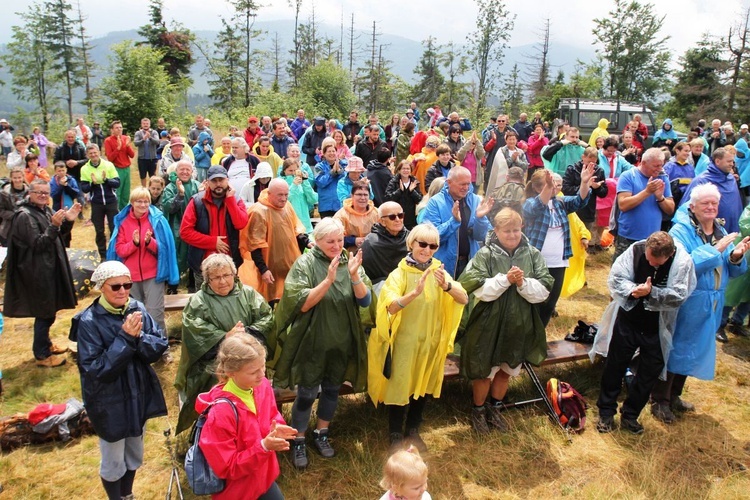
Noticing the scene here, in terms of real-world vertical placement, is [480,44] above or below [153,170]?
above

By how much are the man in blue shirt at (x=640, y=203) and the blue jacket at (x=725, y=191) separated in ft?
3.04

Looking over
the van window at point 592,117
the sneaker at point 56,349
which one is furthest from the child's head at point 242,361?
the van window at point 592,117

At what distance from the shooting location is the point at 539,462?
13.8ft

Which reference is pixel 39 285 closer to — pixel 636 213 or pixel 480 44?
pixel 636 213

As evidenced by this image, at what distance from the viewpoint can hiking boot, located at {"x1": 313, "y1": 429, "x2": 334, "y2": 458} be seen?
13.6ft

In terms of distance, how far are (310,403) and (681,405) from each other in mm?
3494

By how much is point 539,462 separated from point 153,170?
10.9 m

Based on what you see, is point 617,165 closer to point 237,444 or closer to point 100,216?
point 237,444

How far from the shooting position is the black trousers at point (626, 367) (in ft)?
14.5

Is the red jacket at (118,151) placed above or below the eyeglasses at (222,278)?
above

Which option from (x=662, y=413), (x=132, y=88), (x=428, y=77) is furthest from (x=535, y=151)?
(x=428, y=77)

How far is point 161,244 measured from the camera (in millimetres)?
5285

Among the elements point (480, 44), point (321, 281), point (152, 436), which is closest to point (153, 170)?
point (152, 436)

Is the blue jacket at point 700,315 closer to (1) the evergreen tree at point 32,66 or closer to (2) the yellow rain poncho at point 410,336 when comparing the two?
(2) the yellow rain poncho at point 410,336
